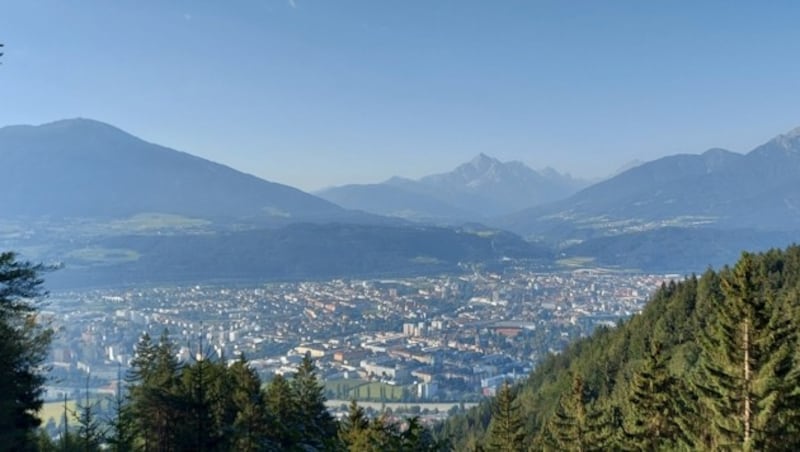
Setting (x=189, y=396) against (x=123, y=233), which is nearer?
(x=189, y=396)

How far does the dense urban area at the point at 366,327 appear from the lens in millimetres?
66500

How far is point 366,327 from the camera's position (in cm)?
10012

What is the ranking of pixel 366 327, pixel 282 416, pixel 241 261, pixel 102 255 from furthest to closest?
1. pixel 241 261
2. pixel 102 255
3. pixel 366 327
4. pixel 282 416

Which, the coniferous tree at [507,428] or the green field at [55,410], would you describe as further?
the green field at [55,410]

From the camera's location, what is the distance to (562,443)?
18734 millimetres

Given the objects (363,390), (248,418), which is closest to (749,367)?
(248,418)

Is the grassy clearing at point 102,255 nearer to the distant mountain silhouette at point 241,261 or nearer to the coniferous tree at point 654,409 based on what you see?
the distant mountain silhouette at point 241,261

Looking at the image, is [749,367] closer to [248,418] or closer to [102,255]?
[248,418]

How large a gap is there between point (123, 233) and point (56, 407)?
519 feet

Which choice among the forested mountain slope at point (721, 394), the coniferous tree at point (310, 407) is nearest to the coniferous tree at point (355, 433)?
the coniferous tree at point (310, 407)

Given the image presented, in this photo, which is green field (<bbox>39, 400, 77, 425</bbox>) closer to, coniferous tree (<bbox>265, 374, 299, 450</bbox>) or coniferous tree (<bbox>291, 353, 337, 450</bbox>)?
coniferous tree (<bbox>291, 353, 337, 450</bbox>)

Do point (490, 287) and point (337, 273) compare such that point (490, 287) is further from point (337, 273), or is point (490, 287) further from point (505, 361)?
point (505, 361)

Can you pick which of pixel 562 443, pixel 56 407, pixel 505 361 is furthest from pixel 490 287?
pixel 562 443

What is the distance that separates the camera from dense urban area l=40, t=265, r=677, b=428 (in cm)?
6650
